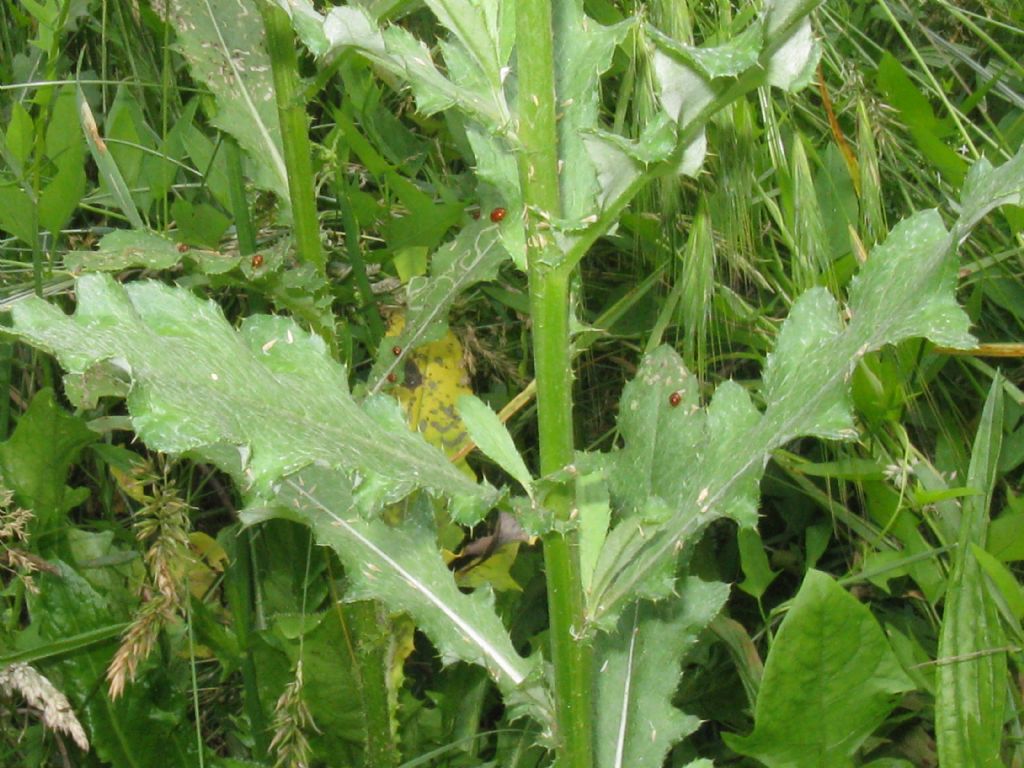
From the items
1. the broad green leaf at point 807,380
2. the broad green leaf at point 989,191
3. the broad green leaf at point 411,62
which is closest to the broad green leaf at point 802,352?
the broad green leaf at point 807,380

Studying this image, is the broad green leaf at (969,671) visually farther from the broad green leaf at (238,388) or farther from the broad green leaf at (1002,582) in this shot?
the broad green leaf at (238,388)

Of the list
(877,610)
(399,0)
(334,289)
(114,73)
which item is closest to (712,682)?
(877,610)

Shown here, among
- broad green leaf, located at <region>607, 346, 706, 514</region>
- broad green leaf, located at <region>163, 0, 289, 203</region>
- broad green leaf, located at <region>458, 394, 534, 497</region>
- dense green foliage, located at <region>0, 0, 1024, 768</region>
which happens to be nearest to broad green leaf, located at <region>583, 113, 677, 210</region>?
dense green foliage, located at <region>0, 0, 1024, 768</region>

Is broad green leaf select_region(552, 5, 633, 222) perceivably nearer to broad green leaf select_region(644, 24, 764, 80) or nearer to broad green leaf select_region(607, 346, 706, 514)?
broad green leaf select_region(644, 24, 764, 80)

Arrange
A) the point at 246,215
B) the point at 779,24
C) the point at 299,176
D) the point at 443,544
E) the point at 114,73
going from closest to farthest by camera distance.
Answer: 1. the point at 779,24
2. the point at 299,176
3. the point at 246,215
4. the point at 443,544
5. the point at 114,73

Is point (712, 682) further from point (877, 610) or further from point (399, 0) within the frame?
point (399, 0)

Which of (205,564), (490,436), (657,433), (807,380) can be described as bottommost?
(205,564)

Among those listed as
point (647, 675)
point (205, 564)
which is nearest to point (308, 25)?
point (647, 675)

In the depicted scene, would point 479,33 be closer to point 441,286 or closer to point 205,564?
point 441,286
